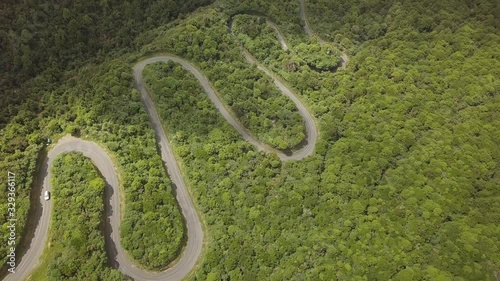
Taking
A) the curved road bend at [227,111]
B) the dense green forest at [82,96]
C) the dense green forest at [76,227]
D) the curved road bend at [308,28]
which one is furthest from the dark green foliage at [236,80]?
the dense green forest at [76,227]

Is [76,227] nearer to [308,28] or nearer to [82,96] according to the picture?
[82,96]

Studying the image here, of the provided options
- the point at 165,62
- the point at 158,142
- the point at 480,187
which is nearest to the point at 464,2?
the point at 480,187

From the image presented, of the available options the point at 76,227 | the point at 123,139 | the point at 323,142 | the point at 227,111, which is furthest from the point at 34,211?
the point at 323,142

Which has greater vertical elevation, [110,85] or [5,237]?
[110,85]

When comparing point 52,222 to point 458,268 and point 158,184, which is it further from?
point 458,268

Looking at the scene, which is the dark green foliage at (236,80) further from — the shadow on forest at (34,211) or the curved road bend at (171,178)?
the shadow on forest at (34,211)

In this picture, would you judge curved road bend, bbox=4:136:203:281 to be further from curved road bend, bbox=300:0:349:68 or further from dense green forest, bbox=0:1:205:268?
curved road bend, bbox=300:0:349:68
